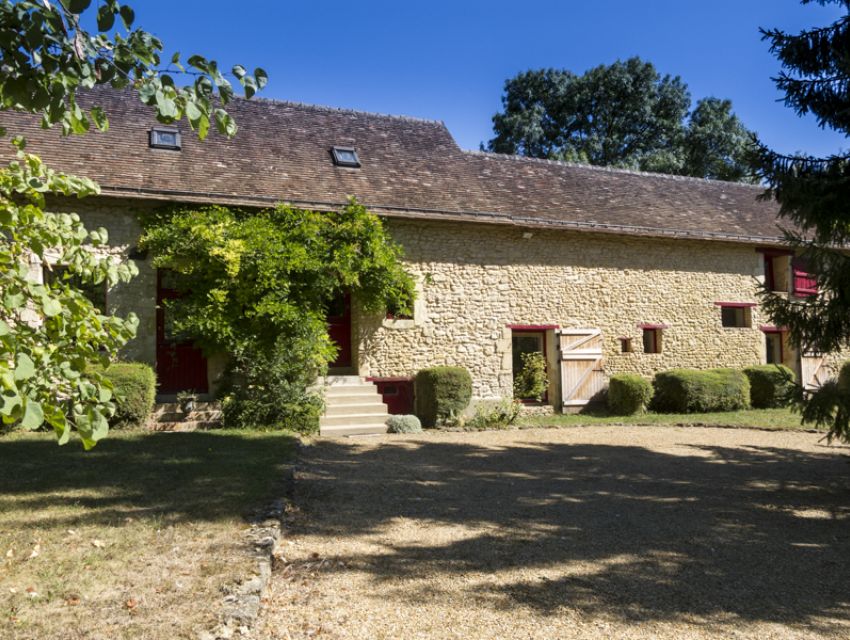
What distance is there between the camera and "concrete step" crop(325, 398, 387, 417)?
31.3 feet

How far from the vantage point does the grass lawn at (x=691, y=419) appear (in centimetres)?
1050

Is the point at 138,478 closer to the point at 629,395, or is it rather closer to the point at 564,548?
the point at 564,548

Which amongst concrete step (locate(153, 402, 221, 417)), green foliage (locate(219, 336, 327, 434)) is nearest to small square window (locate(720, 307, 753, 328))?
green foliage (locate(219, 336, 327, 434))

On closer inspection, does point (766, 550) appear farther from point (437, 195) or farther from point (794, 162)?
point (437, 195)

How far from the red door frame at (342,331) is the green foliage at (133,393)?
11.0 feet

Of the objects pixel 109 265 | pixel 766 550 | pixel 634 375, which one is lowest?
pixel 766 550

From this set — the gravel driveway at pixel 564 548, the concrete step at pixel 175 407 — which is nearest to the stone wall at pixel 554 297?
the concrete step at pixel 175 407

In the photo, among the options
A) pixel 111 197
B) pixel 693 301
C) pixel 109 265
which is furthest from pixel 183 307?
pixel 693 301

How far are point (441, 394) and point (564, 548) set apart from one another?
6.33 m

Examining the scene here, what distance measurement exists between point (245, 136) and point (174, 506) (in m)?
9.02

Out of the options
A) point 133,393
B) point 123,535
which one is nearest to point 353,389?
point 133,393

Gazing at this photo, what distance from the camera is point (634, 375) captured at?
1209 cm

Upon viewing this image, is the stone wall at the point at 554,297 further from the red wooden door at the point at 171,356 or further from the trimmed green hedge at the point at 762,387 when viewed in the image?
the red wooden door at the point at 171,356

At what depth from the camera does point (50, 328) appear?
2037mm
